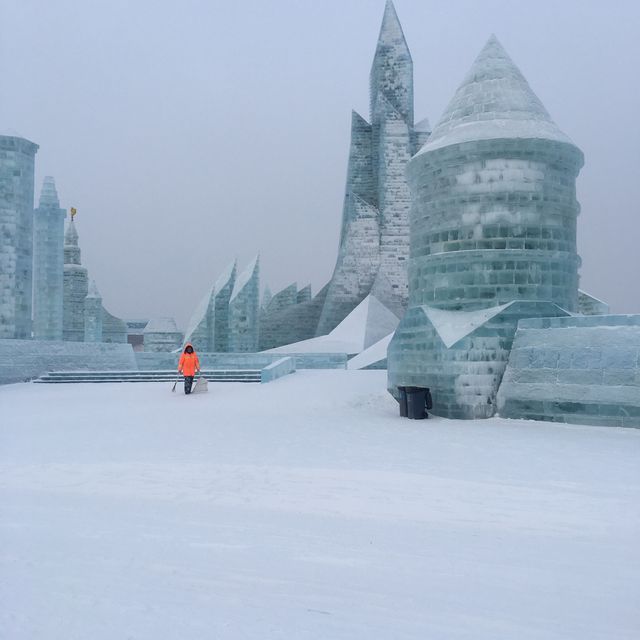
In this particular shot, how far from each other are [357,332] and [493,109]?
54.0ft

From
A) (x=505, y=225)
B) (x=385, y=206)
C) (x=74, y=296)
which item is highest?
(x=385, y=206)

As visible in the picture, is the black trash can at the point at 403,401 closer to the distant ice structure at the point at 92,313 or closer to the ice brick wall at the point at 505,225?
the ice brick wall at the point at 505,225

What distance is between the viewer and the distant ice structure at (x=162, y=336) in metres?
29.2

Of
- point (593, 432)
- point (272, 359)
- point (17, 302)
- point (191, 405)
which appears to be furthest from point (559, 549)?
point (17, 302)

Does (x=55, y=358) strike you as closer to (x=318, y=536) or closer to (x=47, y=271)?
(x=47, y=271)

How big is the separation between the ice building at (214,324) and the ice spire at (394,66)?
1182cm

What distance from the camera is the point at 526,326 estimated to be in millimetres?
10336

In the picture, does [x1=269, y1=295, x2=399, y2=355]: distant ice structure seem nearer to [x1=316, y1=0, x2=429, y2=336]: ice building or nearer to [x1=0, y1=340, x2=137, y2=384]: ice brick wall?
[x1=316, y1=0, x2=429, y2=336]: ice building

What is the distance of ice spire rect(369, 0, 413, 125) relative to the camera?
30688 mm

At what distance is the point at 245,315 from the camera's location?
2633cm

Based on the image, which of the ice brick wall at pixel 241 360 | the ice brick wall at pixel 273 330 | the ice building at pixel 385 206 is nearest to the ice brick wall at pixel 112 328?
the ice brick wall at pixel 273 330

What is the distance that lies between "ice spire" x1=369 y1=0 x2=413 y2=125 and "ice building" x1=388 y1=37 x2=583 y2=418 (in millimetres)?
20279

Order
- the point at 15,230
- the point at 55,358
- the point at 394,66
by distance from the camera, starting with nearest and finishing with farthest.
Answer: the point at 55,358, the point at 15,230, the point at 394,66

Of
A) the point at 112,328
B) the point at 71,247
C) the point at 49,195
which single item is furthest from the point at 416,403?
the point at 112,328
